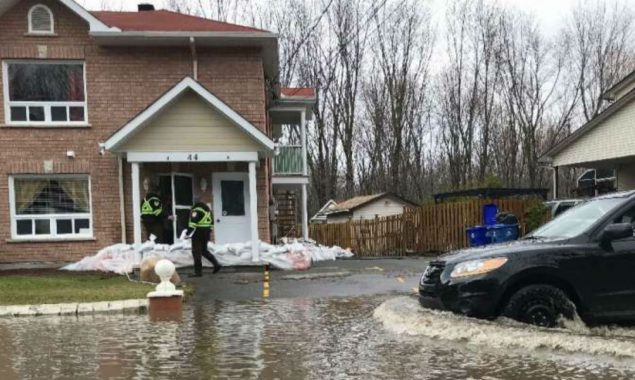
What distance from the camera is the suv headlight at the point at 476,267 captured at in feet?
24.4

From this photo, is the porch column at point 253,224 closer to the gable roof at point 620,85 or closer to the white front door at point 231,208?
the white front door at point 231,208

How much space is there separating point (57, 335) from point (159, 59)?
430 inches

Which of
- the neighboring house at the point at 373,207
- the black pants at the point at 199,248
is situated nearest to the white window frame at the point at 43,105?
the black pants at the point at 199,248

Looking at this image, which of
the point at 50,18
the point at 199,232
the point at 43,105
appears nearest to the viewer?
the point at 199,232

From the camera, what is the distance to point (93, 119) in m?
17.5

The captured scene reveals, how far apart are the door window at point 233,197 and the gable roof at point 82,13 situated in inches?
191

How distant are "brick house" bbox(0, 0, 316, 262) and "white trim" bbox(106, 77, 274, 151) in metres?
0.86

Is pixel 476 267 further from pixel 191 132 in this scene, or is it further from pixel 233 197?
pixel 233 197

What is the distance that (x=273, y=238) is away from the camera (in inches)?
874

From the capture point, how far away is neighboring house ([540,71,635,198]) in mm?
20266

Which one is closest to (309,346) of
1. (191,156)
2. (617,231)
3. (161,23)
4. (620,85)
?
(617,231)

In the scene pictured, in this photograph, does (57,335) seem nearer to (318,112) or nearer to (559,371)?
(559,371)

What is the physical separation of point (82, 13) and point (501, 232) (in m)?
13.0

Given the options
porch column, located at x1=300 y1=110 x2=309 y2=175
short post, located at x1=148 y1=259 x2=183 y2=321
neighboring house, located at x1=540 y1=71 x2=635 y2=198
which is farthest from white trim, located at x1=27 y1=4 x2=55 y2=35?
neighboring house, located at x1=540 y1=71 x2=635 y2=198
